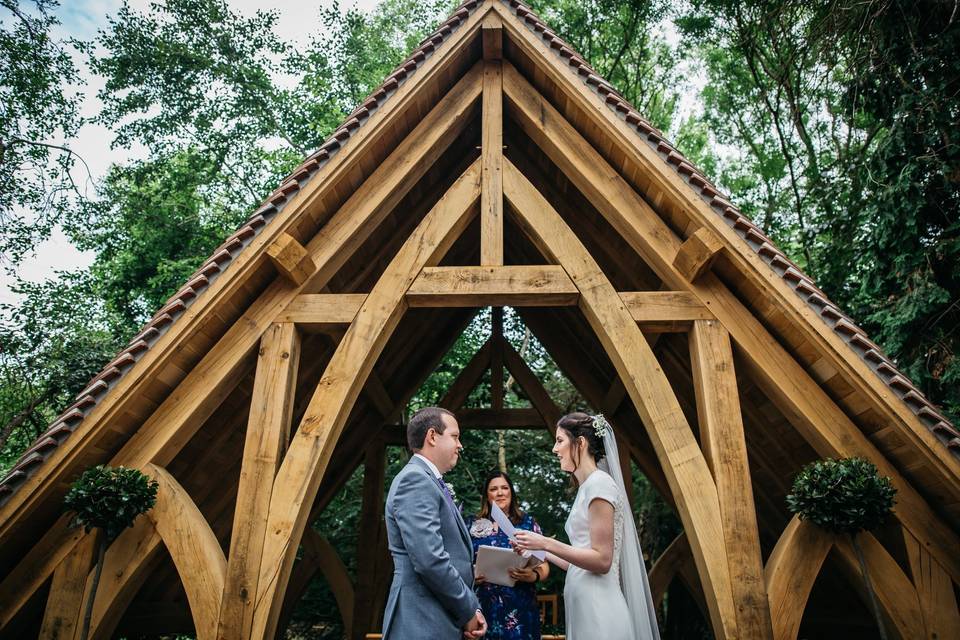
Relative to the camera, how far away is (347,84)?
1426 cm

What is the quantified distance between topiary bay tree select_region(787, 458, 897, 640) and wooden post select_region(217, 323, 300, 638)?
307cm

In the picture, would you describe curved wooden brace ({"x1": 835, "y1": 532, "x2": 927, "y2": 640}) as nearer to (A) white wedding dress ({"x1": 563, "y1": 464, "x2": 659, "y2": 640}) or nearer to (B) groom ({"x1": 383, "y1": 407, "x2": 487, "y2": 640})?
(A) white wedding dress ({"x1": 563, "y1": 464, "x2": 659, "y2": 640})

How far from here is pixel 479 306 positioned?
4258mm

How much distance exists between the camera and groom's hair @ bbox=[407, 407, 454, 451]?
9.67 ft

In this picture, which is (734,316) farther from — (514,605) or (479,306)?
(514,605)

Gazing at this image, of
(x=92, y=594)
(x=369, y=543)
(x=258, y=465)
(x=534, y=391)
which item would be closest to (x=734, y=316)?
(x=258, y=465)

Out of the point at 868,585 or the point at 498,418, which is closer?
→ the point at 868,585

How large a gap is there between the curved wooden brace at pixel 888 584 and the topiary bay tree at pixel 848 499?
109 mm

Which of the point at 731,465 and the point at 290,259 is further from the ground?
the point at 290,259

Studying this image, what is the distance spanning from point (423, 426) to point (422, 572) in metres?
0.70

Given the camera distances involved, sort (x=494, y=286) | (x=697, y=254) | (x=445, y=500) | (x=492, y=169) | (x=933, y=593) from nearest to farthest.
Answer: (x=445, y=500)
(x=933, y=593)
(x=697, y=254)
(x=494, y=286)
(x=492, y=169)

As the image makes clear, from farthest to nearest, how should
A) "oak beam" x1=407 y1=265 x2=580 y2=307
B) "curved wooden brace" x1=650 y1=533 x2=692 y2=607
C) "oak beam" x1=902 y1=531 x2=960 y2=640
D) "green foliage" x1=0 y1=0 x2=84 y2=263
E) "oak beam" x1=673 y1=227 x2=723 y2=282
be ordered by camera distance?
"green foliage" x1=0 y1=0 x2=84 y2=263 → "curved wooden brace" x1=650 y1=533 x2=692 y2=607 → "oak beam" x1=407 y1=265 x2=580 y2=307 → "oak beam" x1=673 y1=227 x2=723 y2=282 → "oak beam" x1=902 y1=531 x2=960 y2=640

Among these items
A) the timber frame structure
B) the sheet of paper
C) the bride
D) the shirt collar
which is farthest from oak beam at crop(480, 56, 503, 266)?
the sheet of paper

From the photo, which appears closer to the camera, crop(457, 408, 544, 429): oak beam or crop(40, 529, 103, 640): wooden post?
crop(40, 529, 103, 640): wooden post
